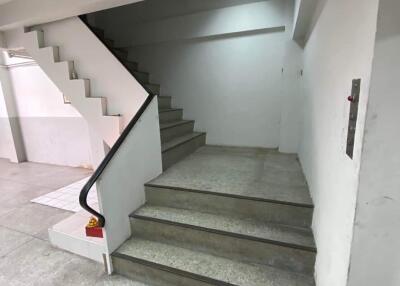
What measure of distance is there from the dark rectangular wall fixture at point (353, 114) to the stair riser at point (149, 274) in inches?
49.4

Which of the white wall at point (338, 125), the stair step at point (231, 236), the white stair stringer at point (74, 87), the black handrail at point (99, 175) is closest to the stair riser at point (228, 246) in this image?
the stair step at point (231, 236)

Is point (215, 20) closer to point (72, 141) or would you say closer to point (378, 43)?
point (378, 43)

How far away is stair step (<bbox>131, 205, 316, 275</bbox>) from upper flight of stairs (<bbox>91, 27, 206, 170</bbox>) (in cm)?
73

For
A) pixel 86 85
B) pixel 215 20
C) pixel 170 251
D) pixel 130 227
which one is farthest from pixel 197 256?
pixel 215 20

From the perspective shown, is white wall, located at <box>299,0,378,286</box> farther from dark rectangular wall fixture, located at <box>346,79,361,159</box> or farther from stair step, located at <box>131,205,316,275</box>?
stair step, located at <box>131,205,316,275</box>

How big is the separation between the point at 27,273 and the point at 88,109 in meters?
1.72

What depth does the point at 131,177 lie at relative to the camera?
1.92 m

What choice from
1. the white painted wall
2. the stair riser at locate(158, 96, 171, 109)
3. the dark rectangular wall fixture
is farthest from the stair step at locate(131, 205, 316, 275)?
the white painted wall

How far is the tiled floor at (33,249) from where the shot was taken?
70.3 inches

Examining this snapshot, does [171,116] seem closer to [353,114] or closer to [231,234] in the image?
[231,234]

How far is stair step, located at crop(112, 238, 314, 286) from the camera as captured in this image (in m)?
1.43

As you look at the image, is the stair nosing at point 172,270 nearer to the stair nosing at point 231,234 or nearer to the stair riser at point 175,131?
the stair nosing at point 231,234

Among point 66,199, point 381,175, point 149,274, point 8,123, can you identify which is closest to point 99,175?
point 149,274

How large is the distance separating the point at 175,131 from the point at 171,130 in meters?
0.12
